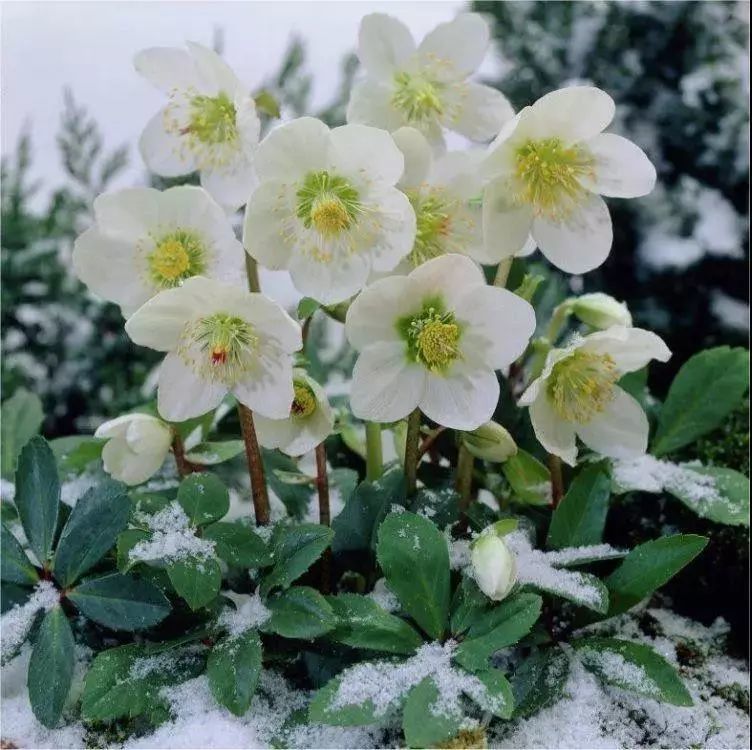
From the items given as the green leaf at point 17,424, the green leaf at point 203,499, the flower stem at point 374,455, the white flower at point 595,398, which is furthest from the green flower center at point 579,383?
the green leaf at point 17,424

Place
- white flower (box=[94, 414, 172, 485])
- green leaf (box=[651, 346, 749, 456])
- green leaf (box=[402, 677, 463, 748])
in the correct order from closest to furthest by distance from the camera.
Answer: green leaf (box=[402, 677, 463, 748])
white flower (box=[94, 414, 172, 485])
green leaf (box=[651, 346, 749, 456])

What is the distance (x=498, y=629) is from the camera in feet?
2.26

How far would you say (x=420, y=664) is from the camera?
70cm

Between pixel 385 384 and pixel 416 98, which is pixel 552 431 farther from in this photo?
pixel 416 98

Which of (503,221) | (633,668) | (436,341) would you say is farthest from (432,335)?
(633,668)

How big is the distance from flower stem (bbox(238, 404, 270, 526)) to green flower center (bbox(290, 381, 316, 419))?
0.04 meters

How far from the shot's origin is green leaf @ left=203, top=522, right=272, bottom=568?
0.75 metres

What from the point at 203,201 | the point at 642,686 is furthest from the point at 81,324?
the point at 642,686

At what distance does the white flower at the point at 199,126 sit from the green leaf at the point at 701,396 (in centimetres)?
52

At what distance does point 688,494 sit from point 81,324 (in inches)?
43.5

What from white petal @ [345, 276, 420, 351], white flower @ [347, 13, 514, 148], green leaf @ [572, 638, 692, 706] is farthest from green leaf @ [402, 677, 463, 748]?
white flower @ [347, 13, 514, 148]

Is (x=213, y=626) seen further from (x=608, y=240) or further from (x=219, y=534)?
(x=608, y=240)

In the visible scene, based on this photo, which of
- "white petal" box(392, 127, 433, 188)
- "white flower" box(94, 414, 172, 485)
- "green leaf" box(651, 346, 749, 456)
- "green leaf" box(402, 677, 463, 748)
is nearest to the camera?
"green leaf" box(402, 677, 463, 748)

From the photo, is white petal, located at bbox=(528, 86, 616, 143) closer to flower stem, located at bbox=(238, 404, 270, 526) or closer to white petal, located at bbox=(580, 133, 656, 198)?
white petal, located at bbox=(580, 133, 656, 198)
